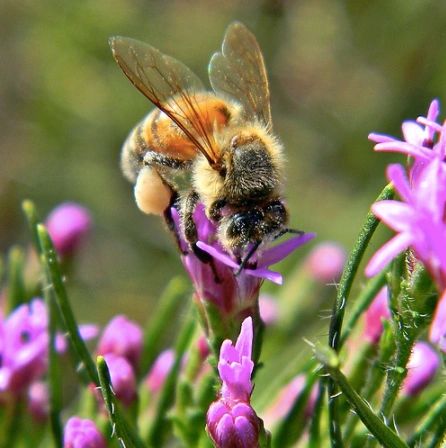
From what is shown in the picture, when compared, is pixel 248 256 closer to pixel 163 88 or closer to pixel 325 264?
pixel 163 88

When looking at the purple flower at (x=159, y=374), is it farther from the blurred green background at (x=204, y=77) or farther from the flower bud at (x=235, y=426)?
the blurred green background at (x=204, y=77)

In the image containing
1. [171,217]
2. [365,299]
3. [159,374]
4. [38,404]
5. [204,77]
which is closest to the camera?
[365,299]

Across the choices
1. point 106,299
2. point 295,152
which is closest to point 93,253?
point 106,299

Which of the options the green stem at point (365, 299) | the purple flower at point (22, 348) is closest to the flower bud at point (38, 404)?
the purple flower at point (22, 348)

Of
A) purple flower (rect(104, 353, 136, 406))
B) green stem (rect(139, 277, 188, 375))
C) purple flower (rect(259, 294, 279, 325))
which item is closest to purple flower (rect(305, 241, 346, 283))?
purple flower (rect(259, 294, 279, 325))

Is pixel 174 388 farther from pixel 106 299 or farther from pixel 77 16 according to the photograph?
pixel 77 16

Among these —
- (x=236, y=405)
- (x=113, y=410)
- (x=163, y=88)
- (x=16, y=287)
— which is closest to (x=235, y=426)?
(x=236, y=405)
